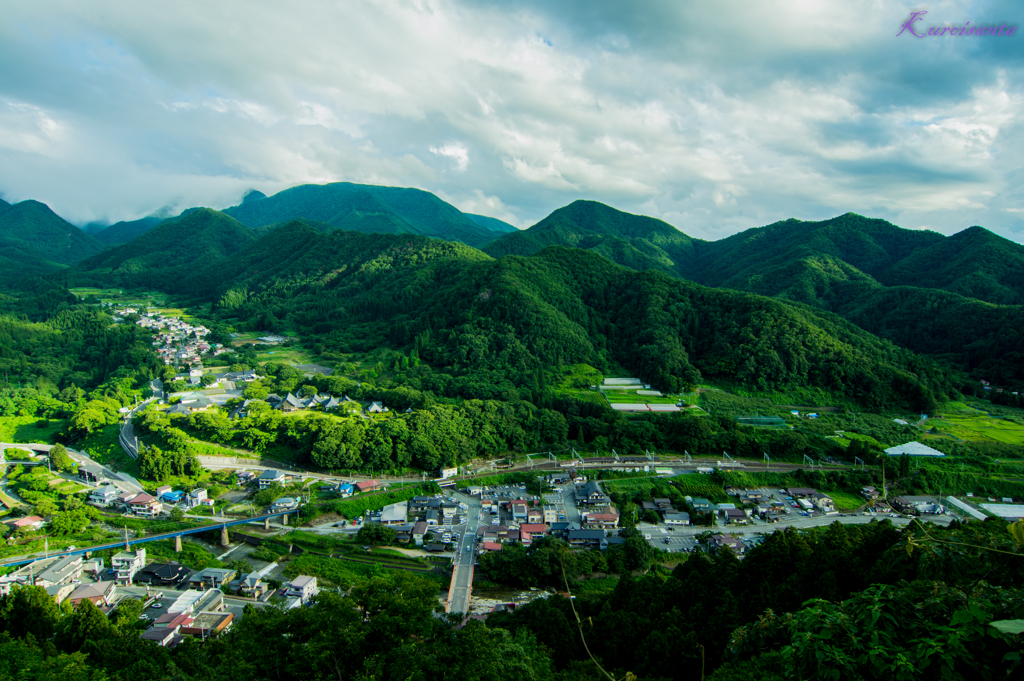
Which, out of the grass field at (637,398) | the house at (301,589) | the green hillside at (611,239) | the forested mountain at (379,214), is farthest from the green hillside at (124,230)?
the house at (301,589)

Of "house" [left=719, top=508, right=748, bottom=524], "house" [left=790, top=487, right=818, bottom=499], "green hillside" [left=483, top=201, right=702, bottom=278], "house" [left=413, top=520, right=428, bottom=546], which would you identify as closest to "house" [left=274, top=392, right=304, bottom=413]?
"house" [left=413, top=520, right=428, bottom=546]

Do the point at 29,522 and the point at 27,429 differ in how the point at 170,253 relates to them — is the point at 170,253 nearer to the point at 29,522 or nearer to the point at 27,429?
the point at 27,429

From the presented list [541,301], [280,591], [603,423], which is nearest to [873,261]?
[541,301]

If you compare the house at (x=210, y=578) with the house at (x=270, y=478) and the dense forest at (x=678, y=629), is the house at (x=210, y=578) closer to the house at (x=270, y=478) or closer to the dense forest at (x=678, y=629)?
the dense forest at (x=678, y=629)

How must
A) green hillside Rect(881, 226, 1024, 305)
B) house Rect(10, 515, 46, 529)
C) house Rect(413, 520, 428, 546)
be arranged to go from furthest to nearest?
green hillside Rect(881, 226, 1024, 305) < house Rect(413, 520, 428, 546) < house Rect(10, 515, 46, 529)

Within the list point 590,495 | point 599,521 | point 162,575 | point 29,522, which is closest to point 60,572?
point 162,575

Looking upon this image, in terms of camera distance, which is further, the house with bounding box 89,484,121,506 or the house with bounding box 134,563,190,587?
the house with bounding box 89,484,121,506

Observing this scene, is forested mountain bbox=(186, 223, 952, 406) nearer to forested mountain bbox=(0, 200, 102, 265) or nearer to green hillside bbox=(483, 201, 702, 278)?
green hillside bbox=(483, 201, 702, 278)
